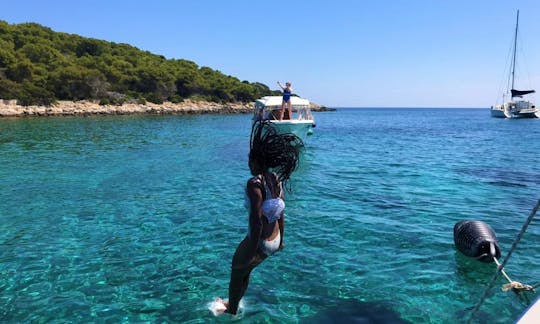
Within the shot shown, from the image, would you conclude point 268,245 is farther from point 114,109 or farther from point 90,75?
point 90,75

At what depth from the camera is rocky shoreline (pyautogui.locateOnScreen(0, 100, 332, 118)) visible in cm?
5328

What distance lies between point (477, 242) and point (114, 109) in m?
67.4

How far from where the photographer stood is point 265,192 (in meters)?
4.09

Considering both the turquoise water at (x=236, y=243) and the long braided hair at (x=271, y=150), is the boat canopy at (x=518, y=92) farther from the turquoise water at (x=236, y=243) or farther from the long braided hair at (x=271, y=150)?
the long braided hair at (x=271, y=150)

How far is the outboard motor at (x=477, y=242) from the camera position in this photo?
7.36 m

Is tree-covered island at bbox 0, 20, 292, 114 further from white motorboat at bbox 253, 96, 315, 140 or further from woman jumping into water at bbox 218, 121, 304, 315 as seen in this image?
woman jumping into water at bbox 218, 121, 304, 315

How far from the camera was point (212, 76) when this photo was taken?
108750 millimetres

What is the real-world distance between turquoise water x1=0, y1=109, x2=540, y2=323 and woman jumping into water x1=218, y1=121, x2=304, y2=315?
163 centimetres

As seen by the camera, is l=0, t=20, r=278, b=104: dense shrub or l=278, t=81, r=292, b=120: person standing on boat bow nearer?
l=278, t=81, r=292, b=120: person standing on boat bow

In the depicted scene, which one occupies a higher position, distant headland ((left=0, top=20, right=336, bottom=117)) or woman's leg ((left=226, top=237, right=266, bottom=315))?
distant headland ((left=0, top=20, right=336, bottom=117))

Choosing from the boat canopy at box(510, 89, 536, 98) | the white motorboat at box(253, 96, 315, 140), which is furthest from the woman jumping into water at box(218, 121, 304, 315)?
the boat canopy at box(510, 89, 536, 98)

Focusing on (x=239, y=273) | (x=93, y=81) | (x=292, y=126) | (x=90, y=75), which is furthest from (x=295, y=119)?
(x=93, y=81)

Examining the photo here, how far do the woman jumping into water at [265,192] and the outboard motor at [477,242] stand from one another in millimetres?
4929

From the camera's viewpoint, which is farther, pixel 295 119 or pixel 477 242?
pixel 295 119
